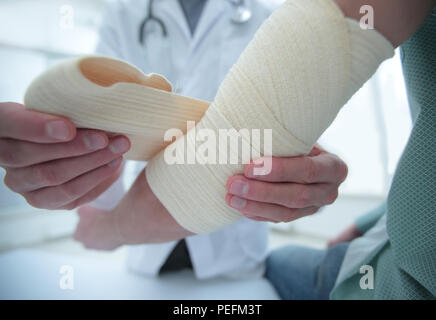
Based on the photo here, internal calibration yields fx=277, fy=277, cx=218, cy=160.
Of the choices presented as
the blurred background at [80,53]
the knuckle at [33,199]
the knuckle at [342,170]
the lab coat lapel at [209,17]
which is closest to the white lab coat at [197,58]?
the lab coat lapel at [209,17]

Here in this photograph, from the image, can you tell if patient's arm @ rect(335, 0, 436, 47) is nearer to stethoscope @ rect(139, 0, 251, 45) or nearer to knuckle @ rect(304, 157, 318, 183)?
knuckle @ rect(304, 157, 318, 183)

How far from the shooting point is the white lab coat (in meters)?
0.83

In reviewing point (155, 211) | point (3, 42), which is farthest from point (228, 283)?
point (3, 42)

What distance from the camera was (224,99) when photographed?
0.40 metres

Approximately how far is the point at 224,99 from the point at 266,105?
6cm

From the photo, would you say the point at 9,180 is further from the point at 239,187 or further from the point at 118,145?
the point at 239,187

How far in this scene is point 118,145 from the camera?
399 mm

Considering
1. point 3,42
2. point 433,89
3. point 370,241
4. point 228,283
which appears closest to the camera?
point 433,89

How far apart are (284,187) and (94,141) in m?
0.28

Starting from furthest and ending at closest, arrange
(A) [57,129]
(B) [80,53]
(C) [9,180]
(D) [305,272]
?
(B) [80,53]
(D) [305,272]
(C) [9,180]
(A) [57,129]

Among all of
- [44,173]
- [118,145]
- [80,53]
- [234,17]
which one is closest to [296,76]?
[118,145]

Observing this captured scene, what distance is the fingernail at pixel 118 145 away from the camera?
398 millimetres

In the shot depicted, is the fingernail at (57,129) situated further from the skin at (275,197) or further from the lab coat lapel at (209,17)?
the lab coat lapel at (209,17)

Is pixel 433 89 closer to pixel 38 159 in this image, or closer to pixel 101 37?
pixel 38 159
